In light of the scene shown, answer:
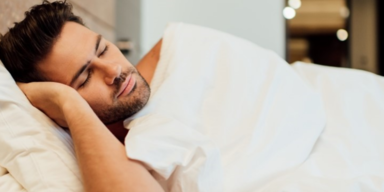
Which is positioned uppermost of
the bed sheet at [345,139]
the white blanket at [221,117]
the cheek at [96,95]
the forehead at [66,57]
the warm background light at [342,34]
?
the forehead at [66,57]

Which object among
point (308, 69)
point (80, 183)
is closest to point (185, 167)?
point (80, 183)

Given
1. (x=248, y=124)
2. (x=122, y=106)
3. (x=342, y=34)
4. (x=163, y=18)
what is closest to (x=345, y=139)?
(x=248, y=124)

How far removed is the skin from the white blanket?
45mm

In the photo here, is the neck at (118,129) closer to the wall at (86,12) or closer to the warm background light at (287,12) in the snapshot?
the wall at (86,12)

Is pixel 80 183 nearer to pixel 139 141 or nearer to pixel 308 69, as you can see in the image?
pixel 139 141

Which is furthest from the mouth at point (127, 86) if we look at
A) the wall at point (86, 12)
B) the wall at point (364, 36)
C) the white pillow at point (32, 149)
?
the wall at point (364, 36)

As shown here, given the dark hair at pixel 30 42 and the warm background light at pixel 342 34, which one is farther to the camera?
the warm background light at pixel 342 34

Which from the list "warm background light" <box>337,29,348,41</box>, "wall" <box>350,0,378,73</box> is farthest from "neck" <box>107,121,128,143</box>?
"warm background light" <box>337,29,348,41</box>

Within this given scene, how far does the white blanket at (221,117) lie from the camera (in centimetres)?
87

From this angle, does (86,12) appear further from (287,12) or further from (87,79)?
(287,12)

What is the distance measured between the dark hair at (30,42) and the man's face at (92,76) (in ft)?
0.06

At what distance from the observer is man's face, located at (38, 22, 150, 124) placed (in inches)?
43.0

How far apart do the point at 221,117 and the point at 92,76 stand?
0.36 m

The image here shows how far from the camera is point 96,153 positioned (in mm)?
832
